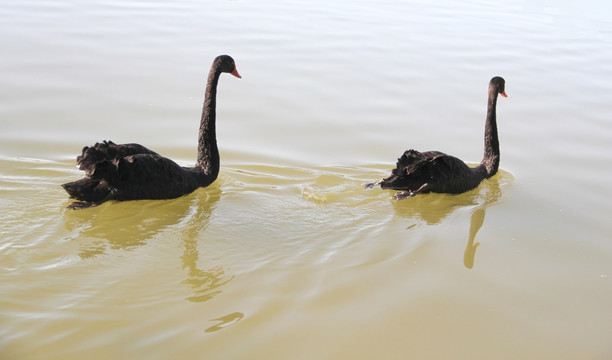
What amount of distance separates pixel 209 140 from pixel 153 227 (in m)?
1.29

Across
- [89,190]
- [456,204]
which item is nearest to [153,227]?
[89,190]

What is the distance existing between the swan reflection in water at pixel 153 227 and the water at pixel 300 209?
20 millimetres

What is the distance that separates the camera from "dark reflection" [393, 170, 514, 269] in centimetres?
567

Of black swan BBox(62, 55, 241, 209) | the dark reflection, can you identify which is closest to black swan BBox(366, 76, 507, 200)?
the dark reflection

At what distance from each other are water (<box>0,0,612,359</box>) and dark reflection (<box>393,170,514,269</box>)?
1.1 inches

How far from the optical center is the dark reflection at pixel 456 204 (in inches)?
223

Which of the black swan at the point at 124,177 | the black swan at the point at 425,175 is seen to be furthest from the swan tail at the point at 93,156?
the black swan at the point at 425,175

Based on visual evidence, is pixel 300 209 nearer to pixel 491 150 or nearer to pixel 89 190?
pixel 89 190

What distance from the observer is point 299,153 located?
6.96 meters

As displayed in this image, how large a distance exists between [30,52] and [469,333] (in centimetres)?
753

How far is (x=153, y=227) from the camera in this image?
510 centimetres

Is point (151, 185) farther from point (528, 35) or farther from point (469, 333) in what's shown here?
point (528, 35)

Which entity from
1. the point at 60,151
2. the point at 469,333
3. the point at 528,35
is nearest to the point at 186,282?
the point at 469,333

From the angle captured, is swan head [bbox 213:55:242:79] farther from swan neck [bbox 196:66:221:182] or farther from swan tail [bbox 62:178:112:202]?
swan tail [bbox 62:178:112:202]
